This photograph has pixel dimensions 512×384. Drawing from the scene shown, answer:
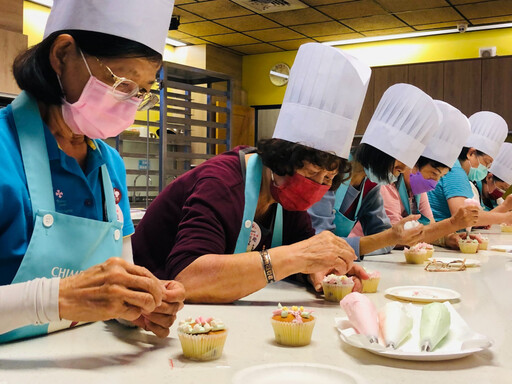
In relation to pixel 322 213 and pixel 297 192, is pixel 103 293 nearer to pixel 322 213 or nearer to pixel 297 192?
pixel 297 192

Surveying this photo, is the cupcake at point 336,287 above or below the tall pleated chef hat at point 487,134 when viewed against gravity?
below

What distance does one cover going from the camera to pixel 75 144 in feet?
4.64

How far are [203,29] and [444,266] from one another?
21.1ft

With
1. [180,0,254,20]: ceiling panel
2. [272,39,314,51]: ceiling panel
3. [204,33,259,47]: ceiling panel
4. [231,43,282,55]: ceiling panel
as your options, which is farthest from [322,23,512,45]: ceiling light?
[180,0,254,20]: ceiling panel

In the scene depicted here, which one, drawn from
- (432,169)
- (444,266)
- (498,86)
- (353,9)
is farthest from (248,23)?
(444,266)

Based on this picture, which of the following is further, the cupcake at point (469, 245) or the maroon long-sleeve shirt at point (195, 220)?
the cupcake at point (469, 245)

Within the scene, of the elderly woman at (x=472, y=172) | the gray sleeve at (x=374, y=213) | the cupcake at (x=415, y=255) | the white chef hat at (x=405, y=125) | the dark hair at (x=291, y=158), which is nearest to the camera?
the dark hair at (x=291, y=158)

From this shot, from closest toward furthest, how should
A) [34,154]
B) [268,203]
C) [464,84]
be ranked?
[34,154]
[268,203]
[464,84]

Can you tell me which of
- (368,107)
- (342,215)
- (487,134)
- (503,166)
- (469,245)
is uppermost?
(368,107)

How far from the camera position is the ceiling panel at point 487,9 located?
6797mm

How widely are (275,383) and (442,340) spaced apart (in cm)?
46

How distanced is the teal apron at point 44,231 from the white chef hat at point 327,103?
0.96 metres

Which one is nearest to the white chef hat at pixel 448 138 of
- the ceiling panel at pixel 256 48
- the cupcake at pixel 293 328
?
the cupcake at pixel 293 328

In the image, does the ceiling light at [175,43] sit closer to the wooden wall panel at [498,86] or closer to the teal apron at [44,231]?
the wooden wall panel at [498,86]
